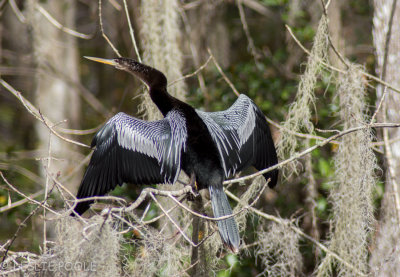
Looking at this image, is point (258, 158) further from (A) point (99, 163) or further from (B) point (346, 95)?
(A) point (99, 163)

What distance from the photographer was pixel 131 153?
342 centimetres

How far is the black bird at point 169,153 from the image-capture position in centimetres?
327

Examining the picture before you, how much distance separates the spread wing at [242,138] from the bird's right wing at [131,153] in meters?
0.28

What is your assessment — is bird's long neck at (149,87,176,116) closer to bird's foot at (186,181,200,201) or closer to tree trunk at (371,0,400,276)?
bird's foot at (186,181,200,201)

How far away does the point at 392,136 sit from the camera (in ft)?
12.6

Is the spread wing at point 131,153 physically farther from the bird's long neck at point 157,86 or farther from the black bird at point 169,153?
the bird's long neck at point 157,86

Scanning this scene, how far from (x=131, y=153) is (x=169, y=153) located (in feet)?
0.85

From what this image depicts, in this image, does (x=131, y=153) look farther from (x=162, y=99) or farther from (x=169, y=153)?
(x=162, y=99)

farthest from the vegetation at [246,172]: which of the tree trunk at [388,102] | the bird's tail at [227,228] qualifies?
the bird's tail at [227,228]

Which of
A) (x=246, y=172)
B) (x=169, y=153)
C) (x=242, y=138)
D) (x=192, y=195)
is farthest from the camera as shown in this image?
(x=246, y=172)

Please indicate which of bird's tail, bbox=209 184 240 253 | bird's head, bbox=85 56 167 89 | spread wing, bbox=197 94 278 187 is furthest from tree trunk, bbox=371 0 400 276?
bird's head, bbox=85 56 167 89

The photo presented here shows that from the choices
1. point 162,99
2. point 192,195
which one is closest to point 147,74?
point 162,99

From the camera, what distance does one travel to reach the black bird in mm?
3270

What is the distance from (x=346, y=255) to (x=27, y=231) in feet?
8.86
